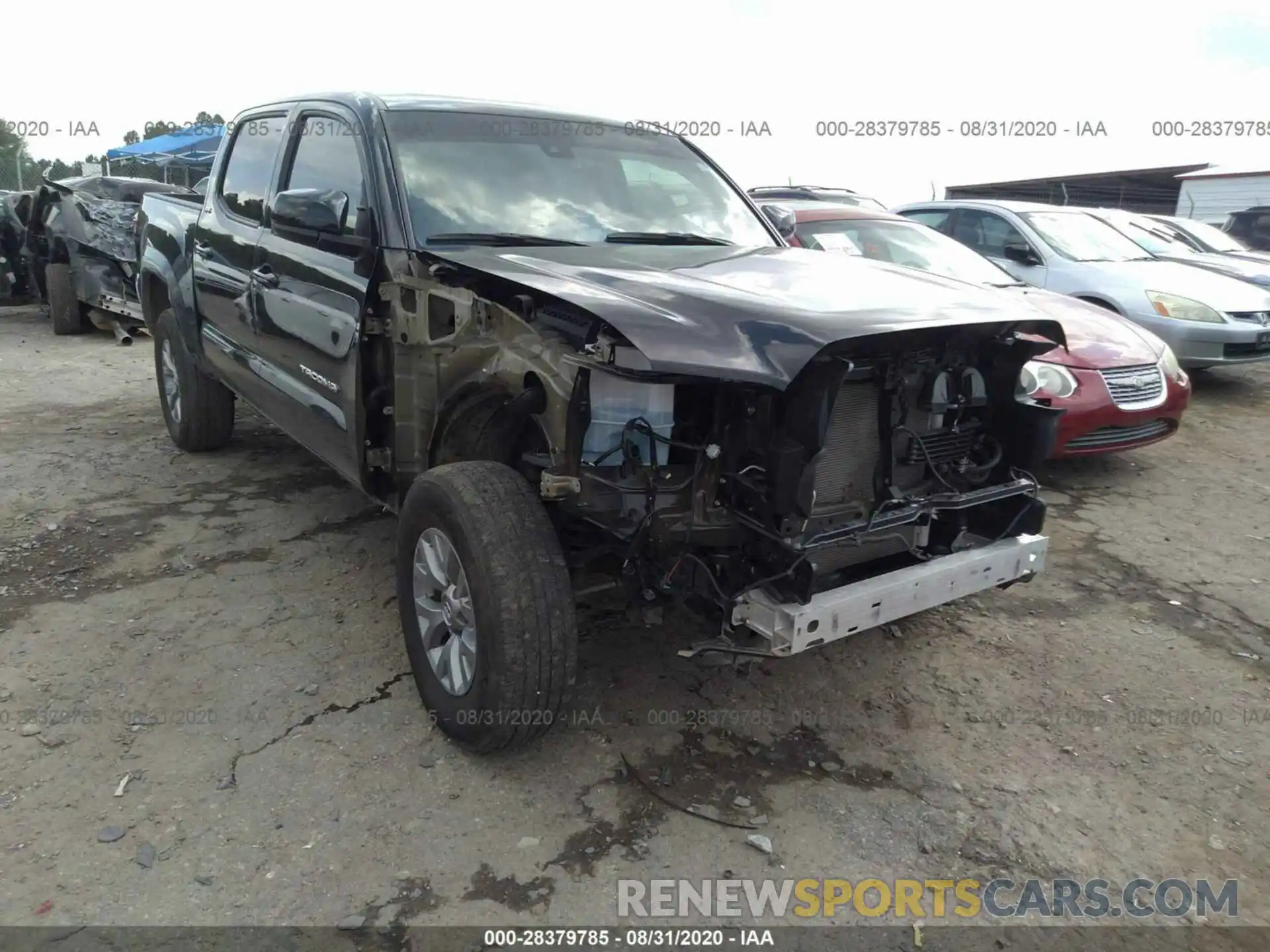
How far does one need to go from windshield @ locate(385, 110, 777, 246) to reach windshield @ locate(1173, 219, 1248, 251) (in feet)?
30.9

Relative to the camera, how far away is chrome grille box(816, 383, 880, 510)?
266 centimetres

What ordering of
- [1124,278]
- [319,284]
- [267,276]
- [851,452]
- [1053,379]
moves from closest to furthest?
1. [851,452]
2. [319,284]
3. [267,276]
4. [1053,379]
5. [1124,278]

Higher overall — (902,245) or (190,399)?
(902,245)

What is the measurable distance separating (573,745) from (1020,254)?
261 inches

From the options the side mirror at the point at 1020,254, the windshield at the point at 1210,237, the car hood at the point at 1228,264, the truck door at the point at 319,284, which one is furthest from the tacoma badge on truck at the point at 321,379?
the windshield at the point at 1210,237

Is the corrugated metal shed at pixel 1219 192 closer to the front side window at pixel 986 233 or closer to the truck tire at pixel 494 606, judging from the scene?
the front side window at pixel 986 233

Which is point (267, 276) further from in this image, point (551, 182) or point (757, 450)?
point (757, 450)

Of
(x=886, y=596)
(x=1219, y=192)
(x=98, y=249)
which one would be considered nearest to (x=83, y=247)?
(x=98, y=249)

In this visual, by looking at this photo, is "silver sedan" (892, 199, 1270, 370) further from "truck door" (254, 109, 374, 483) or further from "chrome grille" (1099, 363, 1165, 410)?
"truck door" (254, 109, 374, 483)

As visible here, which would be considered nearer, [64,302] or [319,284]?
[319,284]

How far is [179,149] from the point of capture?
61.5 feet

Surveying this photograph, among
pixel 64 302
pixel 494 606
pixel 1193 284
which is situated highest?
pixel 1193 284

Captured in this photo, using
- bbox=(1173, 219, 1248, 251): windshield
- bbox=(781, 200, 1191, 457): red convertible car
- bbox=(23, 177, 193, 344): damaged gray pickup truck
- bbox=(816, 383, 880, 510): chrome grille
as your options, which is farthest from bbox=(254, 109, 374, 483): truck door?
bbox=(1173, 219, 1248, 251): windshield
